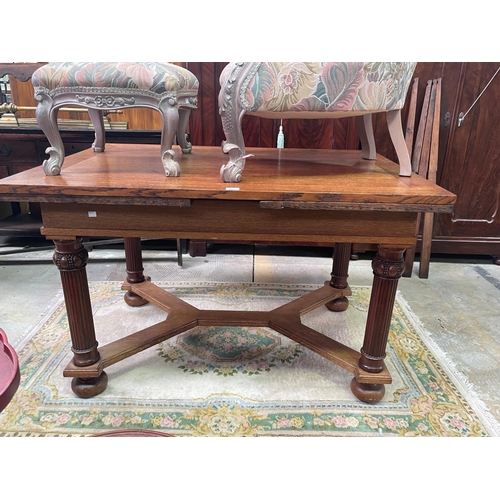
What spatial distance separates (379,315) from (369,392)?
0.35 meters

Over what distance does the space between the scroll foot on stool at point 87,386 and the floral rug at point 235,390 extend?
0.03m

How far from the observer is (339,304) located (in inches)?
92.4

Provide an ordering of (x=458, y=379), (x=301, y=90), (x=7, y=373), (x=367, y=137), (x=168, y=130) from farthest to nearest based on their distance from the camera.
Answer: (x=367, y=137), (x=458, y=379), (x=168, y=130), (x=301, y=90), (x=7, y=373)

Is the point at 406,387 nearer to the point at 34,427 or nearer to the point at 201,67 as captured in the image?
the point at 34,427

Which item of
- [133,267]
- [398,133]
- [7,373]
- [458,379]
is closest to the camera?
[7,373]

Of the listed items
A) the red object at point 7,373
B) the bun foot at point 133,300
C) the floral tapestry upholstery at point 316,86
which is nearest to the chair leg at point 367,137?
the floral tapestry upholstery at point 316,86

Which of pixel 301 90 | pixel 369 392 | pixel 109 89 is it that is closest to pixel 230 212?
pixel 301 90

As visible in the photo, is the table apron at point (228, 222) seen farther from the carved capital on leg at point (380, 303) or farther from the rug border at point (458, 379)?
the rug border at point (458, 379)

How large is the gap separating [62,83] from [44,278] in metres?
1.73

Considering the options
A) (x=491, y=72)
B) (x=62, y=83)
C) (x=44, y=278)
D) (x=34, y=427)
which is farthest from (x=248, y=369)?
(x=491, y=72)

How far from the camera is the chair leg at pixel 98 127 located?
1961 millimetres

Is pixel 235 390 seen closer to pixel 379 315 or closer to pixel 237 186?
pixel 379 315

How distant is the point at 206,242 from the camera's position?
3.21m

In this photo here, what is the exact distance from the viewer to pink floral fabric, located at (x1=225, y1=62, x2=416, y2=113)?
50.6 inches
